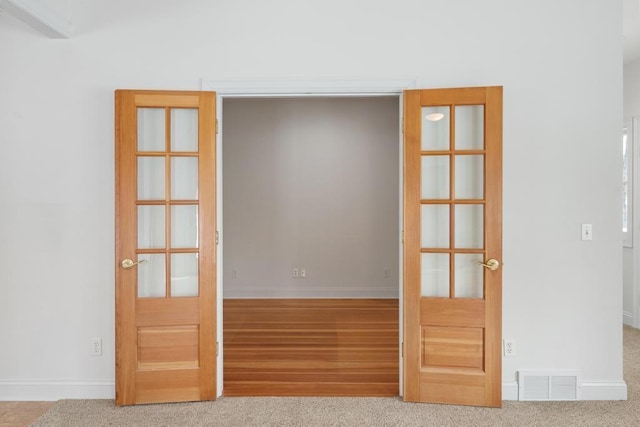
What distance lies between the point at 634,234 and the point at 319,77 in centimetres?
411

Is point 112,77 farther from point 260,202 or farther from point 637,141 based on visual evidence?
point 637,141

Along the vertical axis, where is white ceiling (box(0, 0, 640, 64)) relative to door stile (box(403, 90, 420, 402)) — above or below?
above

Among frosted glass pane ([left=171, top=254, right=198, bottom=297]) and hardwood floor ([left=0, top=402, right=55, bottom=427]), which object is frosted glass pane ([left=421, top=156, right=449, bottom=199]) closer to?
frosted glass pane ([left=171, top=254, right=198, bottom=297])

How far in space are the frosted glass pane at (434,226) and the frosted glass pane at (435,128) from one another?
1.46ft

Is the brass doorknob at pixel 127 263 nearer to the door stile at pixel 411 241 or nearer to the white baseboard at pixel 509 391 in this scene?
the door stile at pixel 411 241

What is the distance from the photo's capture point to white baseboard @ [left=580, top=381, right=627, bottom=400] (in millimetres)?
3084

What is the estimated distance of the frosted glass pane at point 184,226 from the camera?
310 cm

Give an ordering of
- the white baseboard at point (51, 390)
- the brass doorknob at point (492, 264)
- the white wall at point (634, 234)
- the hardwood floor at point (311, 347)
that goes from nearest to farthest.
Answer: the brass doorknob at point (492, 264) < the white baseboard at point (51, 390) < the hardwood floor at point (311, 347) < the white wall at point (634, 234)

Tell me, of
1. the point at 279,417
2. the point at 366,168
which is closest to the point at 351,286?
the point at 366,168

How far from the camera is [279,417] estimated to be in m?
2.85

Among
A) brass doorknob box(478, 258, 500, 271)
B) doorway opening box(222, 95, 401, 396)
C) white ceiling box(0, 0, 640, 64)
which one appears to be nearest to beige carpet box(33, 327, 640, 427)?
brass doorknob box(478, 258, 500, 271)

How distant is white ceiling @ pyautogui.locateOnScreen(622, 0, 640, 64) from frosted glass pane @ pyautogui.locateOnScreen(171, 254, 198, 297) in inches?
160

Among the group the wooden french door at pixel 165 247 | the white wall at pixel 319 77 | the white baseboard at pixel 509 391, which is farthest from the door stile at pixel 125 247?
the white baseboard at pixel 509 391

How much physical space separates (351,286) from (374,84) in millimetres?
3874
